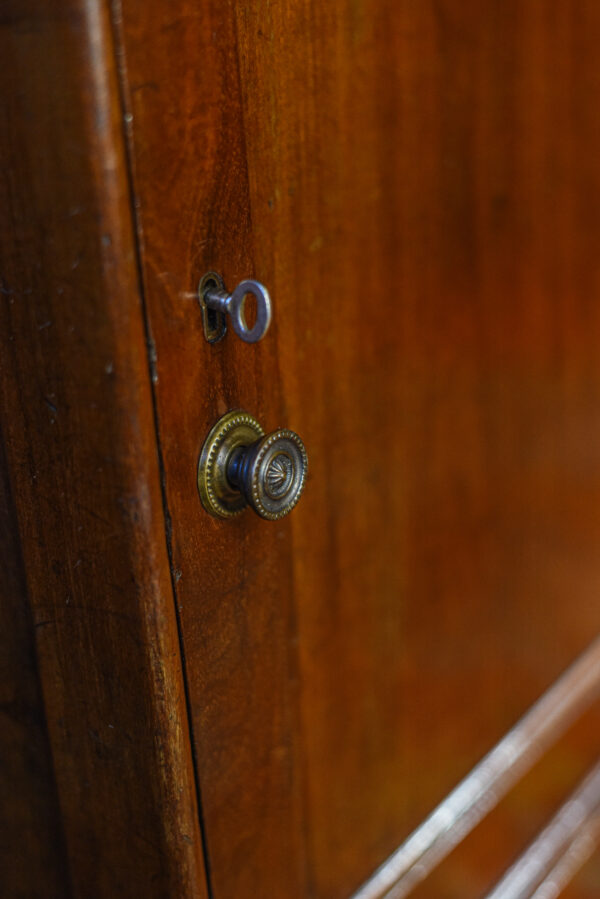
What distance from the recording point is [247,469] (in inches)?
13.9

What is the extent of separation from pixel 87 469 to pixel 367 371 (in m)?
0.19

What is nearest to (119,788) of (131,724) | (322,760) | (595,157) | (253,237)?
(131,724)

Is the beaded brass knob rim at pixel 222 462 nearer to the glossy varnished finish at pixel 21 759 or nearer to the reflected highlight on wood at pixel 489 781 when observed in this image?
the glossy varnished finish at pixel 21 759

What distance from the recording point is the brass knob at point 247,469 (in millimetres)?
352

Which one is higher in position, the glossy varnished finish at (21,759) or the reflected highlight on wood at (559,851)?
the glossy varnished finish at (21,759)

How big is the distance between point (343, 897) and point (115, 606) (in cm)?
31

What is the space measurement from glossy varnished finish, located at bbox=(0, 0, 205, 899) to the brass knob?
3 centimetres

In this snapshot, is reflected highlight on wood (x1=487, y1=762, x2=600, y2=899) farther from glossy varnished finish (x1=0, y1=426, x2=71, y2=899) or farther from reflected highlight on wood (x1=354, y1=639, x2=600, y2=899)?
glossy varnished finish (x1=0, y1=426, x2=71, y2=899)

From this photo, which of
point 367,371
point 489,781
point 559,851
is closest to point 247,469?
point 367,371

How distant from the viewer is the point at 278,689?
0.44m

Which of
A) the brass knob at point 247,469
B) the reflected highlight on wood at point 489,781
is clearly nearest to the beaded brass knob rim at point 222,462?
the brass knob at point 247,469

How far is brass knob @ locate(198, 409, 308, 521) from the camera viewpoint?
352 millimetres

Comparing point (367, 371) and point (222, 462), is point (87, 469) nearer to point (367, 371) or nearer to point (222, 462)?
point (222, 462)

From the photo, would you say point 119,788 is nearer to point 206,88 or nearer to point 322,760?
point 322,760
